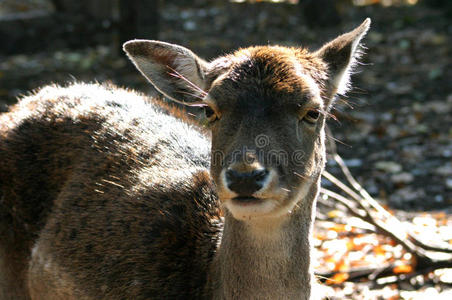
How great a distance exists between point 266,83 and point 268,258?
973 millimetres

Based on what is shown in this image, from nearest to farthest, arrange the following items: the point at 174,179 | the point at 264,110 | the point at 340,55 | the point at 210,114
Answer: the point at 264,110, the point at 210,114, the point at 340,55, the point at 174,179

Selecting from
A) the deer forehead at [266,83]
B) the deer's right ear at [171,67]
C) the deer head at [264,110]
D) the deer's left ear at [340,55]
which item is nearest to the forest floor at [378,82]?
the deer's left ear at [340,55]

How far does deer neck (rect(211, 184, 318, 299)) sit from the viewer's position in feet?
12.2

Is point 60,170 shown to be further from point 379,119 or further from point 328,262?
point 379,119

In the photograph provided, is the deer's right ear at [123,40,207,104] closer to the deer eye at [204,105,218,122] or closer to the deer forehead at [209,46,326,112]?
the deer eye at [204,105,218,122]

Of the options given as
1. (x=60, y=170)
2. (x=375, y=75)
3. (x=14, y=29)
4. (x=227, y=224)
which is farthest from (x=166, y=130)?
(x=14, y=29)

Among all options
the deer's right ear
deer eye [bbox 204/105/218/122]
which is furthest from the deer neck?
the deer's right ear

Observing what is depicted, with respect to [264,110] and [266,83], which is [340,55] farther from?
[264,110]

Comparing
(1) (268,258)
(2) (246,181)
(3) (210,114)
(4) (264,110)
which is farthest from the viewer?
(3) (210,114)

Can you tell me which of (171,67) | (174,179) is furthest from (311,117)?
(174,179)

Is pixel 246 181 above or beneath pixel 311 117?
beneath

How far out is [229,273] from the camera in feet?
12.5

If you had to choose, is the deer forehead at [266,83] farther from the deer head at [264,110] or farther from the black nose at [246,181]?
the black nose at [246,181]

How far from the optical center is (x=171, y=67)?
4312 millimetres
